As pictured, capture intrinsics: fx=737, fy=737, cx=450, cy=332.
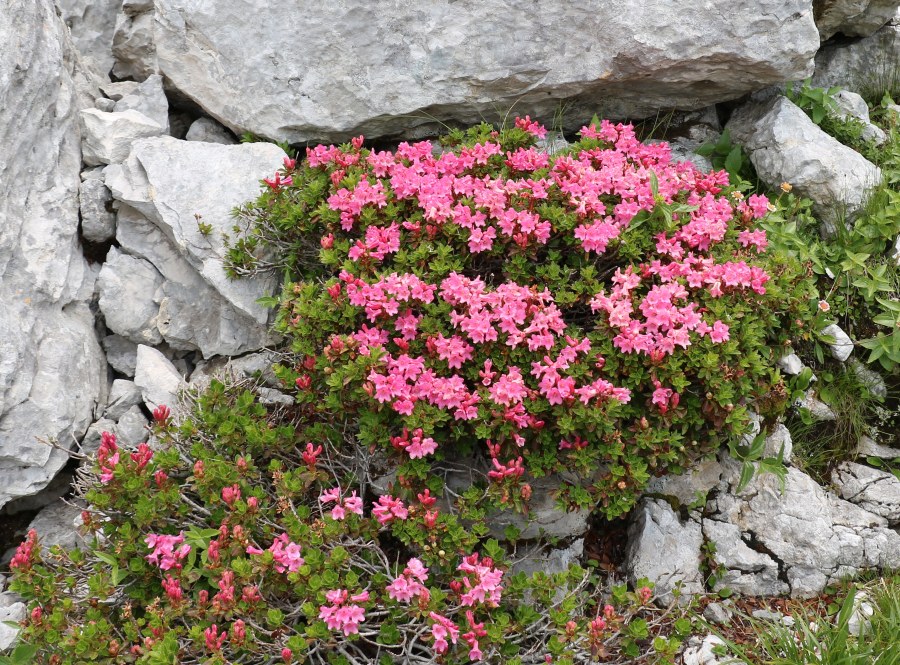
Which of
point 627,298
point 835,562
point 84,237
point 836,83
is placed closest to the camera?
point 627,298

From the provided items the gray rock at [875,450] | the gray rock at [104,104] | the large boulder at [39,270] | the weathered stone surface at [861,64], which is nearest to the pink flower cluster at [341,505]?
the large boulder at [39,270]

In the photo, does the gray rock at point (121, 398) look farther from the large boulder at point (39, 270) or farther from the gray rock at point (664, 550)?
the gray rock at point (664, 550)

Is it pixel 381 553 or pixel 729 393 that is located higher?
pixel 729 393

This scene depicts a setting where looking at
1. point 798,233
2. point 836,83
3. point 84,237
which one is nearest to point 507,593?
point 798,233

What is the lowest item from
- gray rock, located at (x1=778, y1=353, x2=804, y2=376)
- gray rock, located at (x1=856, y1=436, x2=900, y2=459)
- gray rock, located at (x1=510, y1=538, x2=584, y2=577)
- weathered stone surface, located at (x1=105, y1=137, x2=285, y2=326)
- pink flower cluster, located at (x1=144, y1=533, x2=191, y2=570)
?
gray rock, located at (x1=510, y1=538, x2=584, y2=577)

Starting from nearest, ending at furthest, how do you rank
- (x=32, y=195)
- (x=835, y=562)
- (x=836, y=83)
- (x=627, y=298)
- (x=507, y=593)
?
1. (x=507, y=593)
2. (x=627, y=298)
3. (x=835, y=562)
4. (x=32, y=195)
5. (x=836, y=83)

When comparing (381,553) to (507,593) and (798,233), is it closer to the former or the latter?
(507,593)

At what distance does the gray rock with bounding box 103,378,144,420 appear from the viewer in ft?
15.3

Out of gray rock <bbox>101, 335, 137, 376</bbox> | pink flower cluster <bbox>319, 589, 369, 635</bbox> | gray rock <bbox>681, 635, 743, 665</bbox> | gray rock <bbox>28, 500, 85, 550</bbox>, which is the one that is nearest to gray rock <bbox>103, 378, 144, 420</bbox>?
gray rock <bbox>101, 335, 137, 376</bbox>

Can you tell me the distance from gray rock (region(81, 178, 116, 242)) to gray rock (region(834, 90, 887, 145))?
5.46 metres

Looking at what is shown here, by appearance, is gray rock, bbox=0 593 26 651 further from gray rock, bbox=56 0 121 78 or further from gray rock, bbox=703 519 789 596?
gray rock, bbox=56 0 121 78

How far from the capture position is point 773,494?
4363mm

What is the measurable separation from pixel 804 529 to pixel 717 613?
0.72 m

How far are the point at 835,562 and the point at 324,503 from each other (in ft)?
9.63
